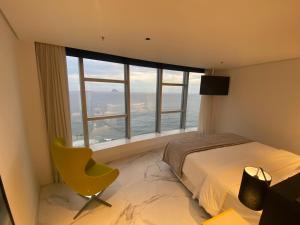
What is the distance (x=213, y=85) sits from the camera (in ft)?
12.2

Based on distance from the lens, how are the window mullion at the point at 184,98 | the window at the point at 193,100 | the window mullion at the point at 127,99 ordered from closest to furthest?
the window mullion at the point at 127,99 < the window mullion at the point at 184,98 < the window at the point at 193,100

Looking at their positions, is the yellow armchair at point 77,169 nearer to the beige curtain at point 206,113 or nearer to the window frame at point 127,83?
the window frame at point 127,83

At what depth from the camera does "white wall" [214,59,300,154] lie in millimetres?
2814

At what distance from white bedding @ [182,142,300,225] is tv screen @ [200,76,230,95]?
158 cm

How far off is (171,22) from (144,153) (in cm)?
291

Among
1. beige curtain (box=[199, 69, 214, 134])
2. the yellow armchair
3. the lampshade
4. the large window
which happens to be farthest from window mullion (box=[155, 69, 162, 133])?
the lampshade

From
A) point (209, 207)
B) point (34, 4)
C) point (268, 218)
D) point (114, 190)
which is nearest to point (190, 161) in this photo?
point (209, 207)

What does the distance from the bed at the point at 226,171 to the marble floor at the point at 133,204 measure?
22 cm

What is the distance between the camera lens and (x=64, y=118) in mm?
2361

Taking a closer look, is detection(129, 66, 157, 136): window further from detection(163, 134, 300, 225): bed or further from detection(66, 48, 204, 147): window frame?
detection(163, 134, 300, 225): bed

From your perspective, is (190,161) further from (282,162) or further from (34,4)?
(34,4)

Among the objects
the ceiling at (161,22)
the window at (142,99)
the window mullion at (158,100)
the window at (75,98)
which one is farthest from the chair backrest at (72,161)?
the window mullion at (158,100)

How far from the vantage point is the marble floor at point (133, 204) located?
181 cm

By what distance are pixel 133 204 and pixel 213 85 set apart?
10.5 feet
